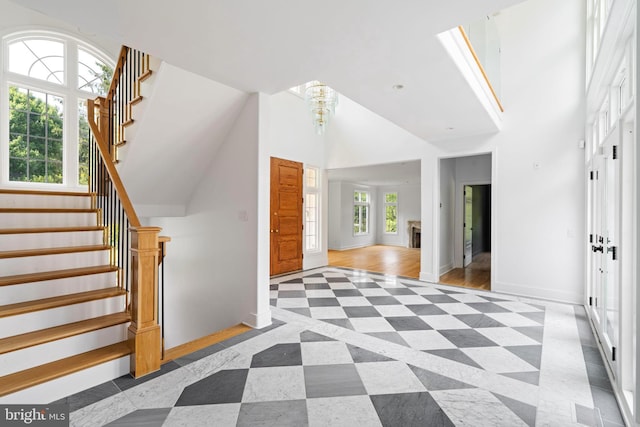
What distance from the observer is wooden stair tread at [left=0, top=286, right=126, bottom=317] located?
2121 millimetres

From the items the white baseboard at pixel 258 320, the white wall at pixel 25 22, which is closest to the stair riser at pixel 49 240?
the white baseboard at pixel 258 320

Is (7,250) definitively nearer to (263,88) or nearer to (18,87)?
(263,88)

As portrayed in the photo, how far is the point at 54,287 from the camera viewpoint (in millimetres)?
2510

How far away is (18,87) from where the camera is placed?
4.93 meters

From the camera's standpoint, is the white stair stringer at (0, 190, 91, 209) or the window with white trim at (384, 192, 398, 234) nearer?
the white stair stringer at (0, 190, 91, 209)

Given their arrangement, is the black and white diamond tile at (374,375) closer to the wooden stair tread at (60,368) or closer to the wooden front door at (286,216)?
the wooden stair tread at (60,368)

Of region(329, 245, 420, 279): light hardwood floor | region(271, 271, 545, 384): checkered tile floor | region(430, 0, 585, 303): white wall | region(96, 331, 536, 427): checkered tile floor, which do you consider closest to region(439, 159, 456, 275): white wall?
region(329, 245, 420, 279): light hardwood floor

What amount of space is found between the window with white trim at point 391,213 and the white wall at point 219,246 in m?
9.27

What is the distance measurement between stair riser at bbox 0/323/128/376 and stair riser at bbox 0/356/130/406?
214 mm

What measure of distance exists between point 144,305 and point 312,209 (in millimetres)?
4752

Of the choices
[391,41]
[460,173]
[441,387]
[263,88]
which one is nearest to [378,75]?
[391,41]

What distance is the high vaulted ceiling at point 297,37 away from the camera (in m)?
1.92

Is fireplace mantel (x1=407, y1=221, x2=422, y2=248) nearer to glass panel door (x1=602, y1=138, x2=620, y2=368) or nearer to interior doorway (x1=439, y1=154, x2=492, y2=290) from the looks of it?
interior doorway (x1=439, y1=154, x2=492, y2=290)

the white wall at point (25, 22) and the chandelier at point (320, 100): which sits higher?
the white wall at point (25, 22)
